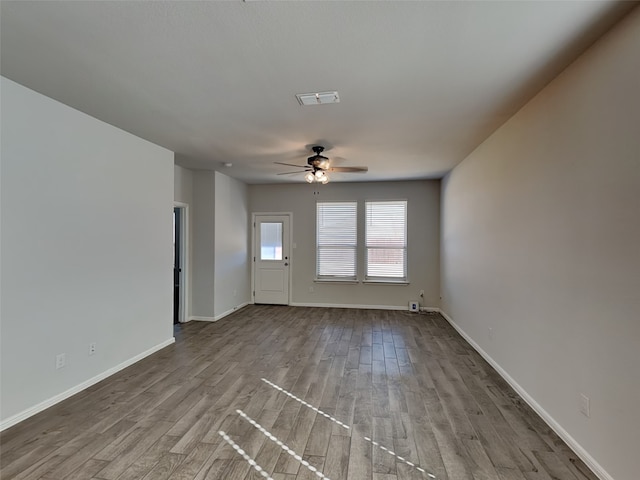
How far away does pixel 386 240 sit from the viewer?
6.61 meters

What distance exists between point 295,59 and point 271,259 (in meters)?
5.19

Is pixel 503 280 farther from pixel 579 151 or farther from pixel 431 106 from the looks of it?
pixel 431 106

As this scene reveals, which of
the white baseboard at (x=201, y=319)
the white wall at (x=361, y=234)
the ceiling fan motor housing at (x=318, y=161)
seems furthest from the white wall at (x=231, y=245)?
the ceiling fan motor housing at (x=318, y=161)

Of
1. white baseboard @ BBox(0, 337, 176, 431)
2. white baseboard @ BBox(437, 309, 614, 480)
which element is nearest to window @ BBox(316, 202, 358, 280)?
white baseboard @ BBox(437, 309, 614, 480)

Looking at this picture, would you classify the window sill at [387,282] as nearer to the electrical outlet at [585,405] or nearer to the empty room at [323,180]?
the empty room at [323,180]

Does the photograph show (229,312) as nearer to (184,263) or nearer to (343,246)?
(184,263)

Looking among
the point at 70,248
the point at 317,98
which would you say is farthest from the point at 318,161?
the point at 70,248

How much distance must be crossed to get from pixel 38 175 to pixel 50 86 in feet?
2.37

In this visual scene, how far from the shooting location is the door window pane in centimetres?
696

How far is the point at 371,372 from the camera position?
11.4 ft

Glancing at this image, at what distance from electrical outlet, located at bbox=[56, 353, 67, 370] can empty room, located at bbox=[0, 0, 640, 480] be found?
0.06 feet

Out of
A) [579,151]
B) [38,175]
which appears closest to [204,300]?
[38,175]

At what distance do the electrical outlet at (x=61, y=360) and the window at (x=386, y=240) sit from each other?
5.02 m

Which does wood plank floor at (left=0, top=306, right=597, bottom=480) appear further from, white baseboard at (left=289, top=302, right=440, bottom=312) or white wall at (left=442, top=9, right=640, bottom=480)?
white baseboard at (left=289, top=302, right=440, bottom=312)
